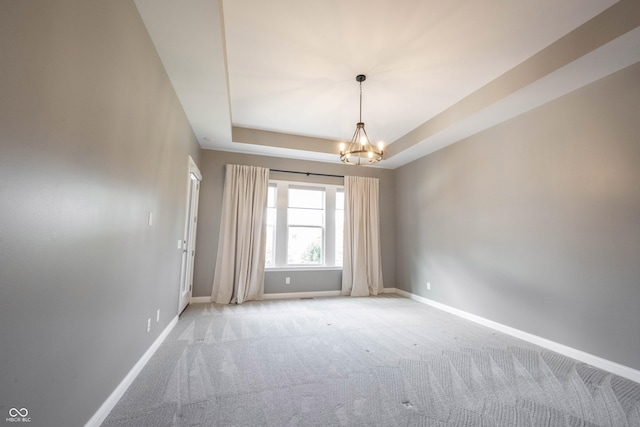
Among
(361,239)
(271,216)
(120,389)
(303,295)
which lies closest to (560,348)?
(361,239)

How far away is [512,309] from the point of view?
3.39m

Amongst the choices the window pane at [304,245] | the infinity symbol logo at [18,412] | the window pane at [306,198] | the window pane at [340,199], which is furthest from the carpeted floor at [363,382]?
the window pane at [340,199]

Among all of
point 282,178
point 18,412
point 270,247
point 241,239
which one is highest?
point 282,178

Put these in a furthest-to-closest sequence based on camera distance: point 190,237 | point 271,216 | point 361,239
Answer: point 361,239
point 271,216
point 190,237

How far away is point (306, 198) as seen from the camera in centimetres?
555

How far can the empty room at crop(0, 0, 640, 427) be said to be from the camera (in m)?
1.21

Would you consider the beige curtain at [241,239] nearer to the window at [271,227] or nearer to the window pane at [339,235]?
the window at [271,227]

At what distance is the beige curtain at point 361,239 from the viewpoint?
5477 mm

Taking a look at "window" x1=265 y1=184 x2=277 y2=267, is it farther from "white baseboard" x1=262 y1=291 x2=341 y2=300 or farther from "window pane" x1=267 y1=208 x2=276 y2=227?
"white baseboard" x1=262 y1=291 x2=341 y2=300

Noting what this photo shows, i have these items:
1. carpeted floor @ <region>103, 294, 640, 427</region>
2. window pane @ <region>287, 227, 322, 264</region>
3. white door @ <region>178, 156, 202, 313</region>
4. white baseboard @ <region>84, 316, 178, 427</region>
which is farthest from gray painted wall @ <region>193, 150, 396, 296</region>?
white baseboard @ <region>84, 316, 178, 427</region>

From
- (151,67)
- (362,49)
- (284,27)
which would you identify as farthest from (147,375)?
(362,49)

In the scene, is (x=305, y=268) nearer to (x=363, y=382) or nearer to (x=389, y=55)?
(x=363, y=382)

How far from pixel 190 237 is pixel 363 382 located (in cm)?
344

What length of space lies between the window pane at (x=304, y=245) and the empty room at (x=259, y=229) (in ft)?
2.43
